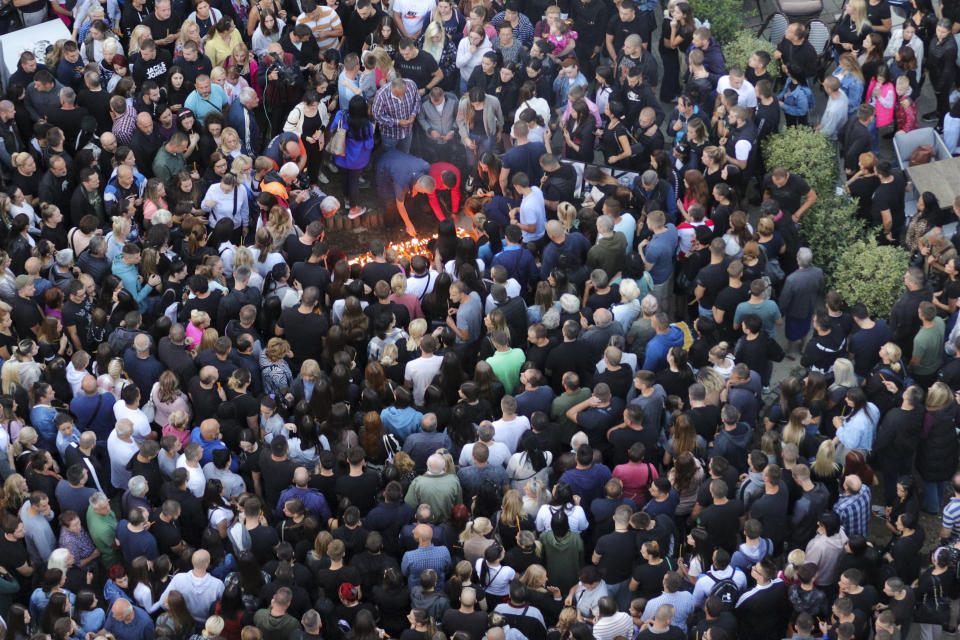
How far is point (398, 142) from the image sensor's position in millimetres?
17516

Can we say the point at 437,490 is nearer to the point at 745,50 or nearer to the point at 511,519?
the point at 511,519

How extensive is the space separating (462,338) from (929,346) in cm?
456

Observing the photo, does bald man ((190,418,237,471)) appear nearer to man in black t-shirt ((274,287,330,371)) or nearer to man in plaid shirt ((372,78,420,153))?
man in black t-shirt ((274,287,330,371))

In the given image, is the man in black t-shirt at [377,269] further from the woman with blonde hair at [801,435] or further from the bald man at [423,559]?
the woman with blonde hair at [801,435]

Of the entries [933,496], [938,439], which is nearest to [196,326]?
[938,439]

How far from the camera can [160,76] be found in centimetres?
1764

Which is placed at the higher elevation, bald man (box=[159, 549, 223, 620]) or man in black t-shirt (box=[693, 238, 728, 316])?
man in black t-shirt (box=[693, 238, 728, 316])

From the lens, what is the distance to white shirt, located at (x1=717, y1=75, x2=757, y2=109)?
17.4 m

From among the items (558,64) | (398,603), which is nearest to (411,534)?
(398,603)

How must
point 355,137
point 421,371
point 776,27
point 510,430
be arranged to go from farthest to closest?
point 776,27 < point 355,137 < point 421,371 < point 510,430

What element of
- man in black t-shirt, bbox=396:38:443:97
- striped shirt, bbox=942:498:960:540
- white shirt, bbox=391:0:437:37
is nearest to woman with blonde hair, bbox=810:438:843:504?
striped shirt, bbox=942:498:960:540

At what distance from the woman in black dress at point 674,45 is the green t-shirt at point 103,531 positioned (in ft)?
32.2

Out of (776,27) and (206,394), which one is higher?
(776,27)

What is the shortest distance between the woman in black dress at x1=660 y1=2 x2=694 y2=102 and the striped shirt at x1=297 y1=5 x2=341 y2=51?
420cm
